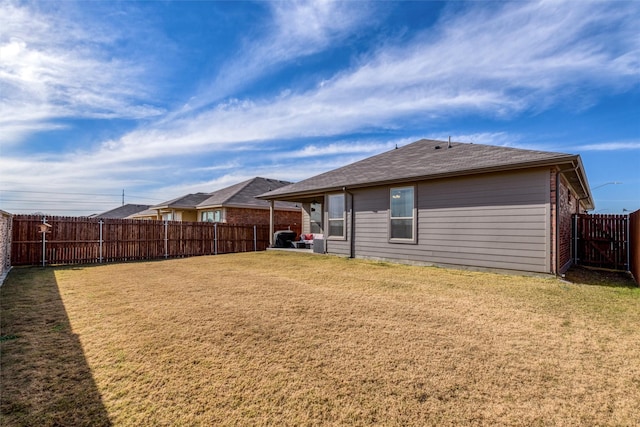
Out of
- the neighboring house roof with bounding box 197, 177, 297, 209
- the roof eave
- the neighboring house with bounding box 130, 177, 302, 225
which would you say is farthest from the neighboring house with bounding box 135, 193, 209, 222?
the roof eave

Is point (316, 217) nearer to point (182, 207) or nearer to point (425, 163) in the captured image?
point (425, 163)

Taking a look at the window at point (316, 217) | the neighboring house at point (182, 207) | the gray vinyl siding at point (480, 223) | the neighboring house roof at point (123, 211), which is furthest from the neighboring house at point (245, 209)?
the neighboring house roof at point (123, 211)

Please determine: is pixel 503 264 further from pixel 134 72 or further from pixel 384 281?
pixel 134 72

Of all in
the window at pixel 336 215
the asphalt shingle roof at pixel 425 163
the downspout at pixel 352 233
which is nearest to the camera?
the asphalt shingle roof at pixel 425 163

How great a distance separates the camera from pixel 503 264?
784cm

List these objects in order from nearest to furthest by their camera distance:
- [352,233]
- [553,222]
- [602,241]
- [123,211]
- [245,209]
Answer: [553,222] → [602,241] → [352,233] → [245,209] → [123,211]

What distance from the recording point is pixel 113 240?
508 inches

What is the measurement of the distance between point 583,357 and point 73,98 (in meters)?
14.9

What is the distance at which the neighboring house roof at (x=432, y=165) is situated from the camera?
7.47 meters

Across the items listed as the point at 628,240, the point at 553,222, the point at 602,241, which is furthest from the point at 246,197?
the point at 628,240

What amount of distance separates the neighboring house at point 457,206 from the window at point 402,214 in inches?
1.3

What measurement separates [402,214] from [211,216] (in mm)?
15005

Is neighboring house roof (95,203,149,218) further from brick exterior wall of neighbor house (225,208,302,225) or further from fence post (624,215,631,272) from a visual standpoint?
fence post (624,215,631,272)

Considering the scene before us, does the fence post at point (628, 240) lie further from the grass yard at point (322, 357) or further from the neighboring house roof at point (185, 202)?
the neighboring house roof at point (185, 202)
